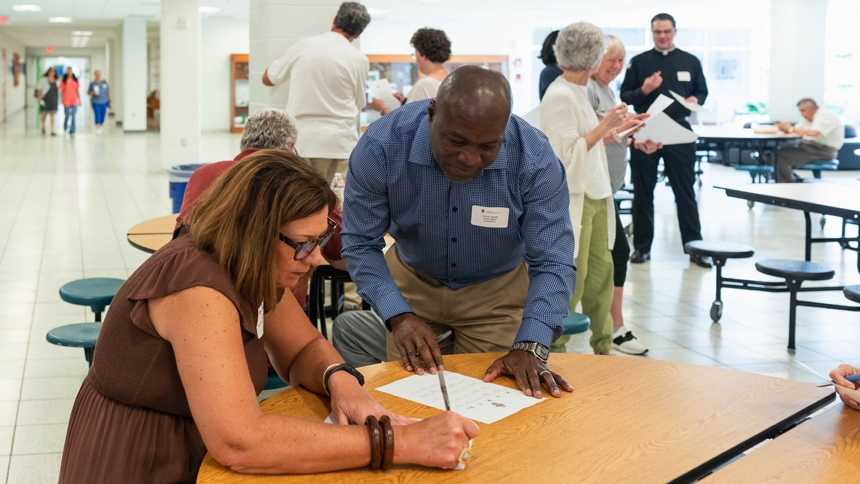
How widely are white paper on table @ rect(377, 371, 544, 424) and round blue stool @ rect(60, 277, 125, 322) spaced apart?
2.12 meters

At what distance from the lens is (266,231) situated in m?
1.57

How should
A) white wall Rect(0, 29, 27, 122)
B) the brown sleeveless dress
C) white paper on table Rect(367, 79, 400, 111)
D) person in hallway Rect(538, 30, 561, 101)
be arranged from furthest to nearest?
1. white wall Rect(0, 29, 27, 122)
2. white paper on table Rect(367, 79, 400, 111)
3. person in hallway Rect(538, 30, 561, 101)
4. the brown sleeveless dress

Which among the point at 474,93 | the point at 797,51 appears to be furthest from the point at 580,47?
the point at 797,51

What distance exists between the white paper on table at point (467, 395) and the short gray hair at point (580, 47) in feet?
7.32

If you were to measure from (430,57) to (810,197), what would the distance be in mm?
2492

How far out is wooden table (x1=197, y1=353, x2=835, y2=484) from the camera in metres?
1.44

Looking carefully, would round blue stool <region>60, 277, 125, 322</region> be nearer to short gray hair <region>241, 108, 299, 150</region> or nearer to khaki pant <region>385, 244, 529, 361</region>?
short gray hair <region>241, 108, 299, 150</region>

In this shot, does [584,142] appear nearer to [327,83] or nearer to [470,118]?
[470,118]

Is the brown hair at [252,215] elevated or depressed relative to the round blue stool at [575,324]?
elevated

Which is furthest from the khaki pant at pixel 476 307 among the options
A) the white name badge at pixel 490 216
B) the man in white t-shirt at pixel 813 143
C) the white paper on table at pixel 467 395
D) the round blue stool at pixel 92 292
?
the man in white t-shirt at pixel 813 143

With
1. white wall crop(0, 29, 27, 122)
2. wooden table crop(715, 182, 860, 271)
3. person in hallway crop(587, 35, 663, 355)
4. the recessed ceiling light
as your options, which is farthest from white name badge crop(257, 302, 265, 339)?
white wall crop(0, 29, 27, 122)

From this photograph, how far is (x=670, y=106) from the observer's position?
21.8ft

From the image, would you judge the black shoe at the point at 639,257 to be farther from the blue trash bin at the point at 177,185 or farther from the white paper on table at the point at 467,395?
the white paper on table at the point at 467,395

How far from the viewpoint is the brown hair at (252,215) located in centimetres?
156
